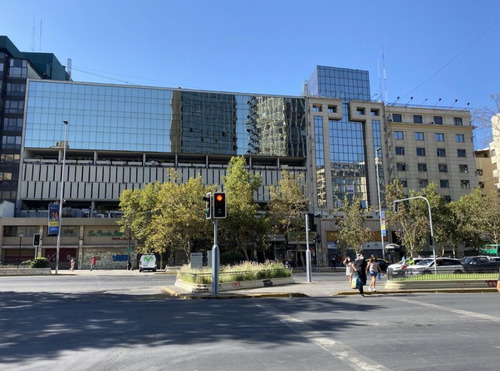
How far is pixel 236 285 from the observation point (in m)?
18.5

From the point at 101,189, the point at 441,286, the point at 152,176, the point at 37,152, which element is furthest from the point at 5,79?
the point at 441,286

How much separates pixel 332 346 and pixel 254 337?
166 centimetres

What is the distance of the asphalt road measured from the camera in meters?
6.14

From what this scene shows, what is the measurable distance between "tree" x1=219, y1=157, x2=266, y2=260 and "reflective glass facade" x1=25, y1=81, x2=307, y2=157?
2308 centimetres

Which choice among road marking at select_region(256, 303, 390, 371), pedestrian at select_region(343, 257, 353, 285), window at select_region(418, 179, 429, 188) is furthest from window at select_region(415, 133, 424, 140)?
road marking at select_region(256, 303, 390, 371)

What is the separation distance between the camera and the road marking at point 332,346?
Answer: 5.94m

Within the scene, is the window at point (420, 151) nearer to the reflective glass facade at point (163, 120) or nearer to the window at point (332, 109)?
the window at point (332, 109)

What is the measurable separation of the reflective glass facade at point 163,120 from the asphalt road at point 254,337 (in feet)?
192

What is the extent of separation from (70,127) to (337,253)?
1985 inches

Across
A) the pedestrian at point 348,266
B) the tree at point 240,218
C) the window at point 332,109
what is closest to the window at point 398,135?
the window at point 332,109

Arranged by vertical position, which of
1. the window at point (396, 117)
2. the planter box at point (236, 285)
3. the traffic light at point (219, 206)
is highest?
the window at point (396, 117)

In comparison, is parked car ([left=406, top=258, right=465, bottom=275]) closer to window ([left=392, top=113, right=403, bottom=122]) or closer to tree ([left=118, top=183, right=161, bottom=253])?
tree ([left=118, top=183, right=161, bottom=253])

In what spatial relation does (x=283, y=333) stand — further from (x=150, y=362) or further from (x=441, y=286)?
(x=441, y=286)

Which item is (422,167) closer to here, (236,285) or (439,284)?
(439,284)
